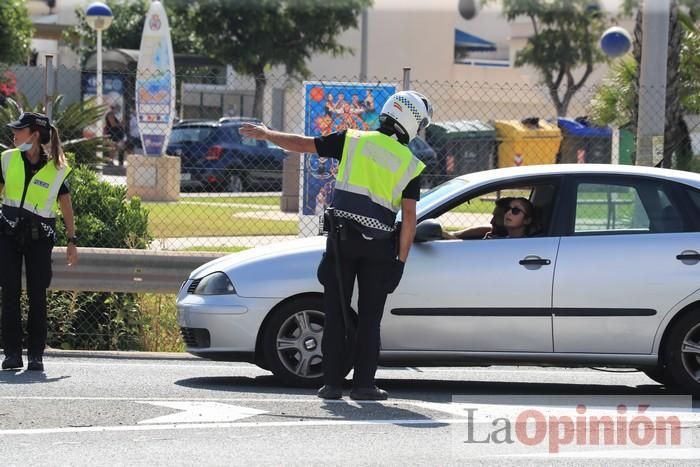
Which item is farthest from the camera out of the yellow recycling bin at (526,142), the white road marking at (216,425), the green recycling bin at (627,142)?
the yellow recycling bin at (526,142)

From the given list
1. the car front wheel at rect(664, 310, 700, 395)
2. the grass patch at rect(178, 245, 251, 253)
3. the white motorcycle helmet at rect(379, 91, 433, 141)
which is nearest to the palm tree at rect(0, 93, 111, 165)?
the grass patch at rect(178, 245, 251, 253)

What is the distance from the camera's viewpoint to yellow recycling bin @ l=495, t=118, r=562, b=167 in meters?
33.4

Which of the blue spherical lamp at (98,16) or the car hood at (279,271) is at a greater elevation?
the blue spherical lamp at (98,16)

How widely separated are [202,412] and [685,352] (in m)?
2.97

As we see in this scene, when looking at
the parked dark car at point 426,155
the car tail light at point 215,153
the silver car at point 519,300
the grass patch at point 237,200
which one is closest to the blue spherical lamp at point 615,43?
the parked dark car at point 426,155

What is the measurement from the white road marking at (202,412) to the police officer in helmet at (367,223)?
2.10 ft

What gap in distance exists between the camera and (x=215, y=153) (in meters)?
28.7

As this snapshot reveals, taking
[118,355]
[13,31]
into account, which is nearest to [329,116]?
[118,355]

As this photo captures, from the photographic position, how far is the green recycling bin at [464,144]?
3228cm

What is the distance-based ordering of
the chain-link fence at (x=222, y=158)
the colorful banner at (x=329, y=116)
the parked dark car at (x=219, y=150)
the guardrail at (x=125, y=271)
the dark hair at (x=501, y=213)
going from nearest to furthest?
the dark hair at (x=501, y=213), the guardrail at (x=125, y=271), the chain-link fence at (x=222, y=158), the colorful banner at (x=329, y=116), the parked dark car at (x=219, y=150)

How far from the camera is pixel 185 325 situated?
8.54m

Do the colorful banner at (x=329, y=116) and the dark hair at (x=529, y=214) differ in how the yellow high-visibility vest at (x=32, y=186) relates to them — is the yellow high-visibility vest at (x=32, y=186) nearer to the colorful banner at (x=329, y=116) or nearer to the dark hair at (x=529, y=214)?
the dark hair at (x=529, y=214)

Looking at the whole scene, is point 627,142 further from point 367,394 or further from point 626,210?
point 367,394

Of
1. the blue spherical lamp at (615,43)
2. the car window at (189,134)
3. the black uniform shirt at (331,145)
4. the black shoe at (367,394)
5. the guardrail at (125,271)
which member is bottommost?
the black shoe at (367,394)
